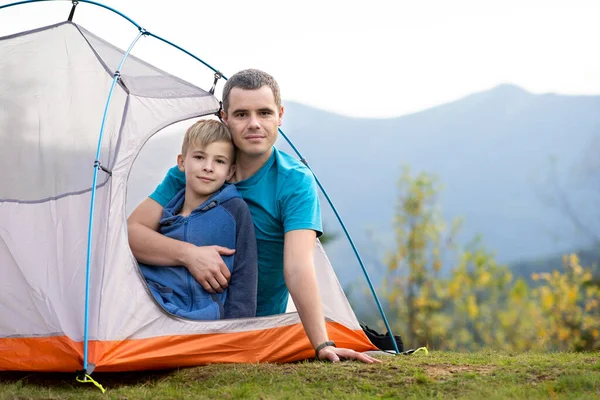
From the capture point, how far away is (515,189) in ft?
27.9

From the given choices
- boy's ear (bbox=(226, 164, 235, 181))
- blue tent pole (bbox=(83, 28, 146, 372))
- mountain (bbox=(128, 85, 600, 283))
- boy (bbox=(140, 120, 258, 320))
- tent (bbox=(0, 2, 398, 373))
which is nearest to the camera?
blue tent pole (bbox=(83, 28, 146, 372))

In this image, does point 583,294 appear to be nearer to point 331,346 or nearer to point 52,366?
point 331,346

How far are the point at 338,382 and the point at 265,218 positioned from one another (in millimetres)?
1048

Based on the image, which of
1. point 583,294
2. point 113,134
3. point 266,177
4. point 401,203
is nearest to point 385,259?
point 401,203

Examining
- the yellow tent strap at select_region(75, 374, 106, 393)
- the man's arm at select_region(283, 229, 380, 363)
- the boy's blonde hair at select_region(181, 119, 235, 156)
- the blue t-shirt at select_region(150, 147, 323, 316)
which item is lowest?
the yellow tent strap at select_region(75, 374, 106, 393)

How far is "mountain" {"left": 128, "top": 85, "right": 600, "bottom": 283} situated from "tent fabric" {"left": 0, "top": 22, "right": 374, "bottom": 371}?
441 centimetres

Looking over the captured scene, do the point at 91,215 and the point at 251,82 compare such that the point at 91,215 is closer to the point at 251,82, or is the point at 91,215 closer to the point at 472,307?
the point at 251,82

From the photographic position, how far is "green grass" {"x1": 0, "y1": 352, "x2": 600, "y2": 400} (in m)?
2.53

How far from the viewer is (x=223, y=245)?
11.0 feet

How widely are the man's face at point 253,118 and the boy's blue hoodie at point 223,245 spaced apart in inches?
9.7

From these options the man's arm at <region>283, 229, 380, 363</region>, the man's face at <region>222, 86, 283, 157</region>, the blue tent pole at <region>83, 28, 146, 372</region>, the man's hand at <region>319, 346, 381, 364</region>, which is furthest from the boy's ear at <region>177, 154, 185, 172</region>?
the man's hand at <region>319, 346, 381, 364</region>

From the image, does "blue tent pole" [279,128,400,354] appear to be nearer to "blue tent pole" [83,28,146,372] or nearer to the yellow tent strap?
"blue tent pole" [83,28,146,372]

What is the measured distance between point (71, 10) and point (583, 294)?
4.84m

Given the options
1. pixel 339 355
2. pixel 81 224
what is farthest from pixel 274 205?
pixel 81 224
